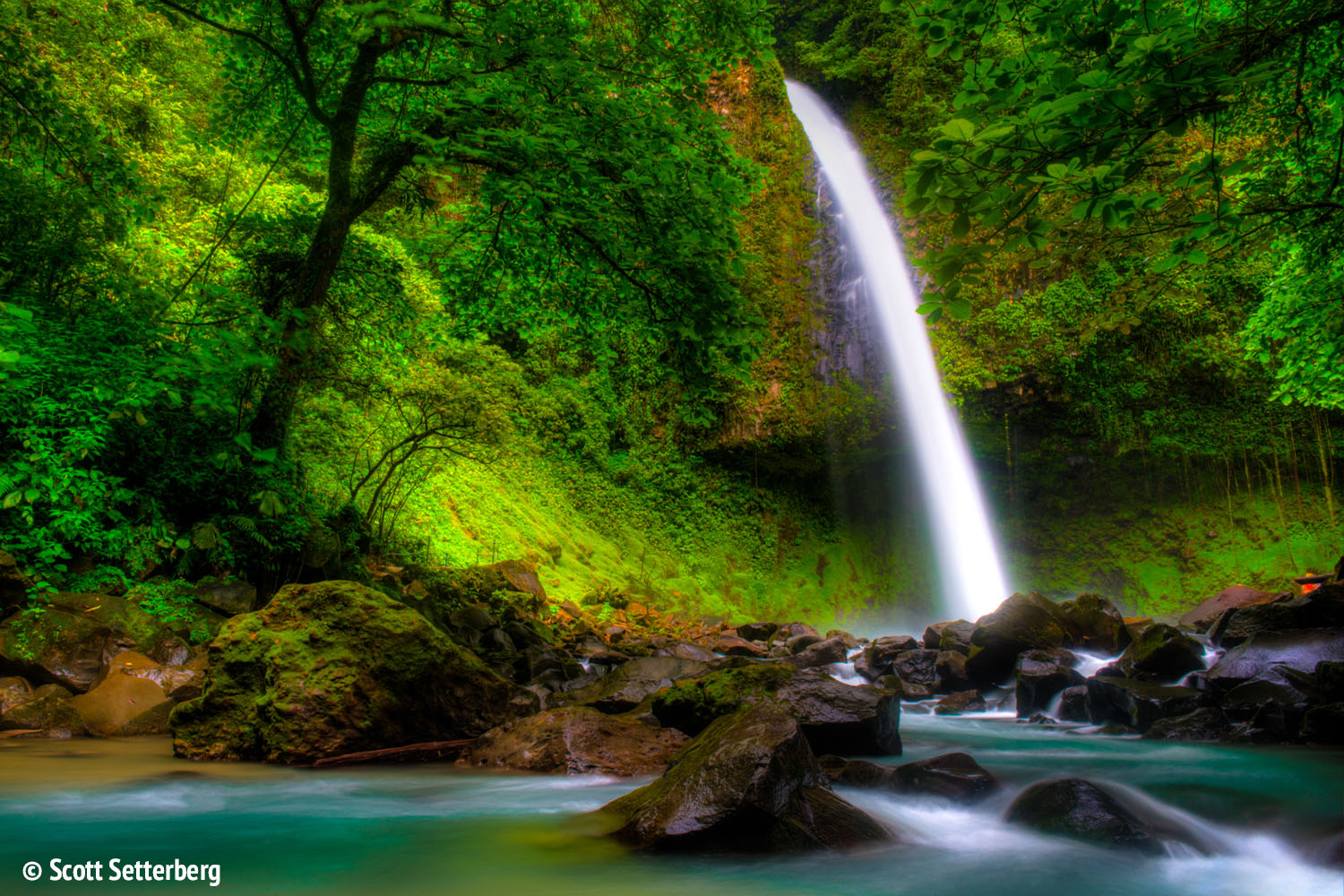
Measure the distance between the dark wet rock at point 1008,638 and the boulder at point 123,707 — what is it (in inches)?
362

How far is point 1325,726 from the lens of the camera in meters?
5.57

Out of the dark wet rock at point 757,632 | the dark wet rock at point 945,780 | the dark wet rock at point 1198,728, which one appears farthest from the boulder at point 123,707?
the dark wet rock at point 757,632

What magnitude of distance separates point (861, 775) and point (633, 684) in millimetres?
2880

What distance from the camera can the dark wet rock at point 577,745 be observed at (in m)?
4.72

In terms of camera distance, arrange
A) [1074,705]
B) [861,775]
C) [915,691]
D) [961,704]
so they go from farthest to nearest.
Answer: [915,691] < [961,704] < [1074,705] < [861,775]

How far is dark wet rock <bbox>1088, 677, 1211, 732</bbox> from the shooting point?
6.56 m

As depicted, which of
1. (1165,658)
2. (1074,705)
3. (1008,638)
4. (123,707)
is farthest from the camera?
(1008,638)

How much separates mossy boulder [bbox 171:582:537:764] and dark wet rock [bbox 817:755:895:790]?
275 centimetres

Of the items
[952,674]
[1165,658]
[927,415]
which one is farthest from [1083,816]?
[927,415]

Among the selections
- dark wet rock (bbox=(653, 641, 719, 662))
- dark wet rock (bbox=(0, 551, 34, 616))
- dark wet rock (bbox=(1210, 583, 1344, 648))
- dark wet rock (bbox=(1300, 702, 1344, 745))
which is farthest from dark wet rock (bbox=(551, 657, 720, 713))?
dark wet rock (bbox=(1210, 583, 1344, 648))

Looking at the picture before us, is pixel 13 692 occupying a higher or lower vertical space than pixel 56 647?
lower

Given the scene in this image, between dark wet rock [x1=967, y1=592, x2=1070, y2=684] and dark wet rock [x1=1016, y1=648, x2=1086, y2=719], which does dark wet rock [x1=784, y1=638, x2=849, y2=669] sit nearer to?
dark wet rock [x1=967, y1=592, x2=1070, y2=684]

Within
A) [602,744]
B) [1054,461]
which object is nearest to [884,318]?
[1054,461]

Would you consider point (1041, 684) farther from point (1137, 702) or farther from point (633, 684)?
point (633, 684)
